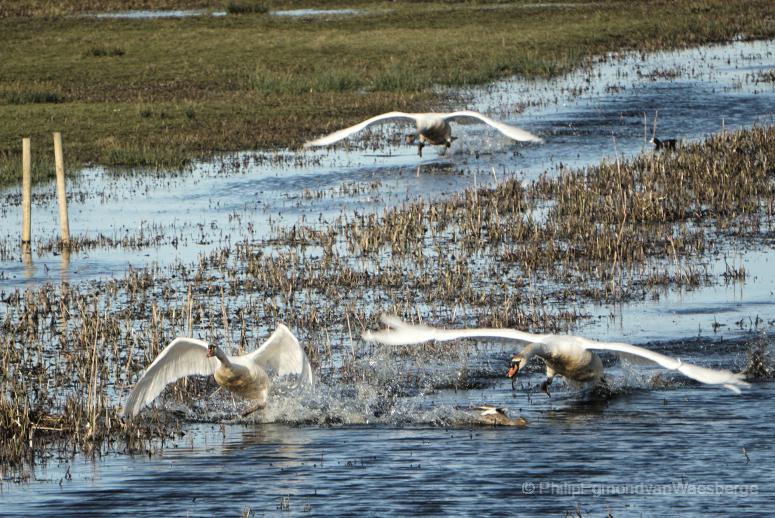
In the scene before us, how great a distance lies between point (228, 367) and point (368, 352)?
6.61 ft

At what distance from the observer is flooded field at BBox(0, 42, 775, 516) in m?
8.37

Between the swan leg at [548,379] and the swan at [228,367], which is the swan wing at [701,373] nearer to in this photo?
the swan leg at [548,379]

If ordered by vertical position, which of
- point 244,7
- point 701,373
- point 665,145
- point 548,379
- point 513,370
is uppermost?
point 244,7

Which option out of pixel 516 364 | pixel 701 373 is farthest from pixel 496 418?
pixel 701 373

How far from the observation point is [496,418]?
31.8ft

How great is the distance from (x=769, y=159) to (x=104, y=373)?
12414 millimetres

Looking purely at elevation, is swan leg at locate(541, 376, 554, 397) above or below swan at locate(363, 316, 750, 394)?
below

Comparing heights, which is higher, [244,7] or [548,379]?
[244,7]

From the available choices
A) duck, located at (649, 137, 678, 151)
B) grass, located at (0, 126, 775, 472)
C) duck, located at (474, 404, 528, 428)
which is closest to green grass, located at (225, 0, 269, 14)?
duck, located at (649, 137, 678, 151)

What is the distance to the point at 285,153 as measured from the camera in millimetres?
24641

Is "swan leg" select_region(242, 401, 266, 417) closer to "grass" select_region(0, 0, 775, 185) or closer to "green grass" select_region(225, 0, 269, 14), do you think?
"grass" select_region(0, 0, 775, 185)

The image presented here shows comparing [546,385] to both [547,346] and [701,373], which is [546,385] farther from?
[701,373]

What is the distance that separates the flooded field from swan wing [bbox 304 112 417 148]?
1.34 meters

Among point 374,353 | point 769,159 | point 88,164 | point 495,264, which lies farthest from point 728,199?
point 88,164
